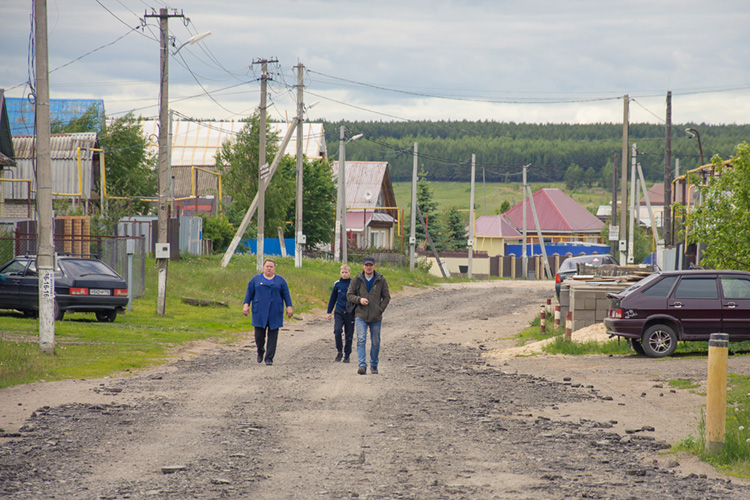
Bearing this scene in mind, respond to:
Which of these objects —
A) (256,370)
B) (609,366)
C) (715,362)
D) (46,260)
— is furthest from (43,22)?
(715,362)

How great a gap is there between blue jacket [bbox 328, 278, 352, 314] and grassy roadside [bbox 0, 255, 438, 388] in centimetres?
341

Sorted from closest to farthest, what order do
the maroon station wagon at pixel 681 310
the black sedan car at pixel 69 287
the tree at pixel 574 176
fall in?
the maroon station wagon at pixel 681 310, the black sedan car at pixel 69 287, the tree at pixel 574 176

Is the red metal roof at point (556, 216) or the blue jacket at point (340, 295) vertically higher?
the red metal roof at point (556, 216)

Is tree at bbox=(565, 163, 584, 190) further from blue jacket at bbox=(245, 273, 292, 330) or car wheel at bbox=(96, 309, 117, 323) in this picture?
blue jacket at bbox=(245, 273, 292, 330)

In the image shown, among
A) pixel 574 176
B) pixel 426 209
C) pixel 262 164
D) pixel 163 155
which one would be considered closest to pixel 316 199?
pixel 426 209

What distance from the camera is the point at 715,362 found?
8.05 meters

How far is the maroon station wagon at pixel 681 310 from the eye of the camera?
53.8 ft

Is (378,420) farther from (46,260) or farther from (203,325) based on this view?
(203,325)

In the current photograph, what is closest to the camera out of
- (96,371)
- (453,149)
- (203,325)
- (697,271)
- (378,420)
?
(378,420)

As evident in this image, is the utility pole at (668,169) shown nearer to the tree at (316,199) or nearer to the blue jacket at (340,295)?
the blue jacket at (340,295)

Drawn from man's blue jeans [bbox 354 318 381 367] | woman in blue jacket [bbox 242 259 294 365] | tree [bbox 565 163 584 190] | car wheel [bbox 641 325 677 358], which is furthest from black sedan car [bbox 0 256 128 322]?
tree [bbox 565 163 584 190]

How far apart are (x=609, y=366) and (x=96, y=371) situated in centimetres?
879

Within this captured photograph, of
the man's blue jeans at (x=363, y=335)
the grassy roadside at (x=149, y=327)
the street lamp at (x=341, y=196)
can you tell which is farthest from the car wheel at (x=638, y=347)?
the street lamp at (x=341, y=196)

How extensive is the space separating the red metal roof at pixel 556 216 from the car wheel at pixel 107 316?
79466 millimetres
